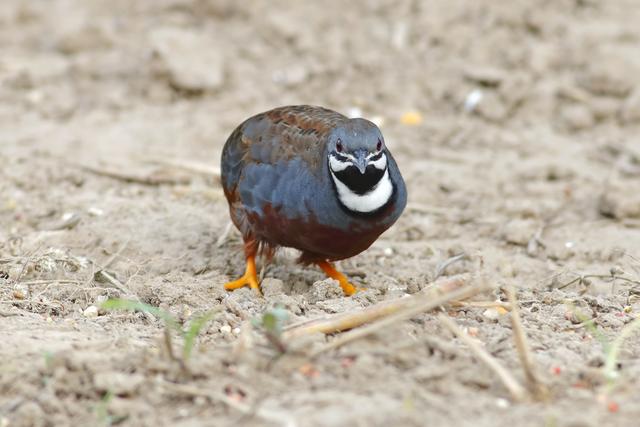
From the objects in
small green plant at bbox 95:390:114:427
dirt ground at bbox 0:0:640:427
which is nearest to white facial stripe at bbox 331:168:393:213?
dirt ground at bbox 0:0:640:427

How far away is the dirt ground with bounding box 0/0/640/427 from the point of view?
3.79 metres

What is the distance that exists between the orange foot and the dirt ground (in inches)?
4.2

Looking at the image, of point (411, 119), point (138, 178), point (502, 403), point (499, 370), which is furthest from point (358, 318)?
point (411, 119)

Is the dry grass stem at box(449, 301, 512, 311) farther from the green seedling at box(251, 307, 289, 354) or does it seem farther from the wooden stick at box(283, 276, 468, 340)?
the green seedling at box(251, 307, 289, 354)

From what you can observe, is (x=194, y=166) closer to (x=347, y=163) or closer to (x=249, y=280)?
(x=249, y=280)

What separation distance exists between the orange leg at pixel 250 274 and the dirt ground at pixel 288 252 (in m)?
0.11

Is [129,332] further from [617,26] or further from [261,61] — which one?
[617,26]

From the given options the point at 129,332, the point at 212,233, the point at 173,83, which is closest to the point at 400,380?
the point at 129,332

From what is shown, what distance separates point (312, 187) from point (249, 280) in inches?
32.5

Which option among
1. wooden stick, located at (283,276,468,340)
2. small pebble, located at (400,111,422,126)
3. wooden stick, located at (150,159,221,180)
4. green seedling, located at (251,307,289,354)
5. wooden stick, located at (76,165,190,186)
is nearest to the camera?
green seedling, located at (251,307,289,354)

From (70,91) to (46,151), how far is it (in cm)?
119

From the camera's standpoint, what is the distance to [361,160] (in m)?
5.04

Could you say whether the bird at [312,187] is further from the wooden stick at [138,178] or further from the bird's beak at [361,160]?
the wooden stick at [138,178]

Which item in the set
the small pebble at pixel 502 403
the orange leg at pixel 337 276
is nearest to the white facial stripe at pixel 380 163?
the orange leg at pixel 337 276
